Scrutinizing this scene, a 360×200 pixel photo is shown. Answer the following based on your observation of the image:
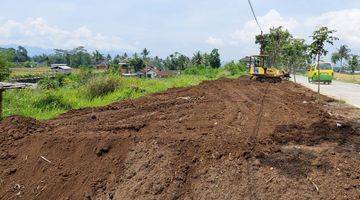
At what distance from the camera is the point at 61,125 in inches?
400

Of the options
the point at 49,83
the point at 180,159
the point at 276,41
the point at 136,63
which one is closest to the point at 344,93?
the point at 49,83

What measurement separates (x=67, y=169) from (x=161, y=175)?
1797 millimetres

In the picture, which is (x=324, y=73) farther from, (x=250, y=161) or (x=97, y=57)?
(x=97, y=57)

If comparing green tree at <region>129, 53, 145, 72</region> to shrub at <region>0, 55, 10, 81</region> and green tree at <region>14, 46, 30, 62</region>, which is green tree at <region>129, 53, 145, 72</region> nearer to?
shrub at <region>0, 55, 10, 81</region>

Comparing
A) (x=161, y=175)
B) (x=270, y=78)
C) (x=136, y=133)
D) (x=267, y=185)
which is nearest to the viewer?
(x=267, y=185)

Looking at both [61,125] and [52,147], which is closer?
[52,147]

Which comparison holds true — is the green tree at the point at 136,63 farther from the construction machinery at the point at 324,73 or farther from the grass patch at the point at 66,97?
the grass patch at the point at 66,97

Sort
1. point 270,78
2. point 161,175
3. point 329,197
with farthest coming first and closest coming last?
point 270,78
point 161,175
point 329,197

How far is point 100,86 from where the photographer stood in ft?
62.1

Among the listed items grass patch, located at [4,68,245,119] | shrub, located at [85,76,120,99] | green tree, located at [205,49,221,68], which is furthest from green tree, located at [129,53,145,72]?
shrub, located at [85,76,120,99]

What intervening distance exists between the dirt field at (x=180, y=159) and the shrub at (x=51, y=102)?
4.14 metres

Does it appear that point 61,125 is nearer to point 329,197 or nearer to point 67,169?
point 67,169

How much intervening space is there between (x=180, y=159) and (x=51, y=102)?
8.86 metres

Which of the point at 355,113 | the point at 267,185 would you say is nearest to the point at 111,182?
the point at 267,185
